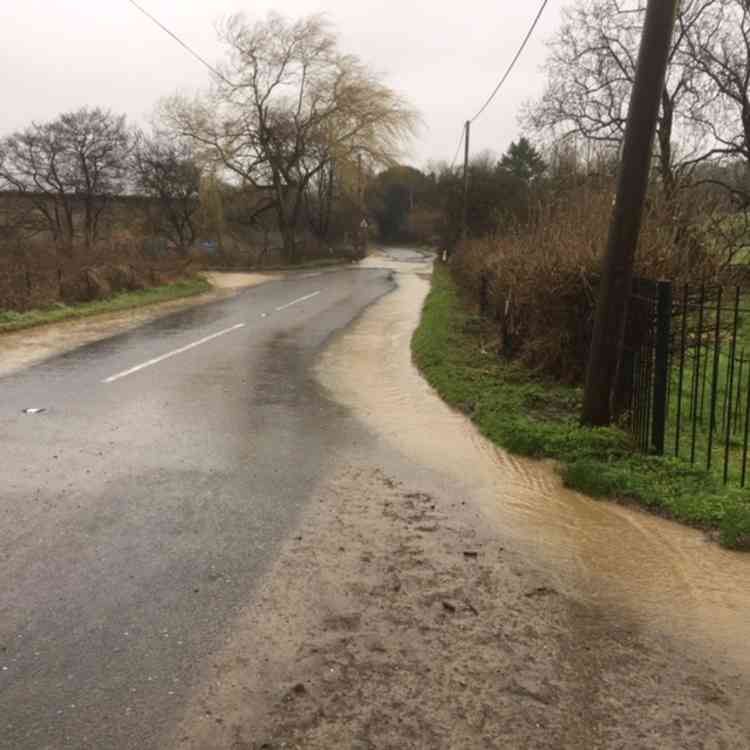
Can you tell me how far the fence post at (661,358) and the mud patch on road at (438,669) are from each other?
272 cm

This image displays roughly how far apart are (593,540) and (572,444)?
193 cm

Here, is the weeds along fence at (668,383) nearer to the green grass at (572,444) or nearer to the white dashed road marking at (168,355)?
the green grass at (572,444)

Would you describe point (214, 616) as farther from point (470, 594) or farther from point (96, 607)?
point (470, 594)

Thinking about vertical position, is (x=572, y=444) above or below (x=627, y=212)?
below

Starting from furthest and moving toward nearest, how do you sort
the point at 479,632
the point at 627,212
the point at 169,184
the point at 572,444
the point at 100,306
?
the point at 169,184 < the point at 100,306 < the point at 572,444 < the point at 627,212 < the point at 479,632

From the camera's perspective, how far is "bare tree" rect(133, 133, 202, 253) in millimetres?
40344

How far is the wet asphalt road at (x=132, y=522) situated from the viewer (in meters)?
3.10

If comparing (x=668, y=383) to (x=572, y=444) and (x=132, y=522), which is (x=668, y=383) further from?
(x=132, y=522)

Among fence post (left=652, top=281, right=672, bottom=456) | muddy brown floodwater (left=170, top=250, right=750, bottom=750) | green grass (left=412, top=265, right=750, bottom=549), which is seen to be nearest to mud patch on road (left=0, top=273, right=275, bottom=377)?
green grass (left=412, top=265, right=750, bottom=549)

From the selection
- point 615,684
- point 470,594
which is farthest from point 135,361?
point 615,684

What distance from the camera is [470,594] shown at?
408 centimetres

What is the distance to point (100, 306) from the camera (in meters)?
18.4

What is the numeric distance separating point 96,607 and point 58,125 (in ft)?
128

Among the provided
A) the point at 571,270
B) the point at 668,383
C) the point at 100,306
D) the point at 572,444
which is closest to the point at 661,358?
the point at 668,383
